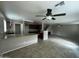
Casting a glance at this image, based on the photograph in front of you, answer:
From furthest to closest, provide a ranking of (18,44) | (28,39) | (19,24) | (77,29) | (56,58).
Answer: (77,29)
(19,24)
(28,39)
(18,44)
(56,58)

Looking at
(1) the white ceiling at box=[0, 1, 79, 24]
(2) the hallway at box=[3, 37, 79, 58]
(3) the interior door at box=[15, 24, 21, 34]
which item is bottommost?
(2) the hallway at box=[3, 37, 79, 58]

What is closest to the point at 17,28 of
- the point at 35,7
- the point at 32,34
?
the point at 32,34

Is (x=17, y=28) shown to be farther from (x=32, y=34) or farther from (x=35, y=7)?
(x=35, y=7)

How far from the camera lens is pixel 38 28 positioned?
11609mm

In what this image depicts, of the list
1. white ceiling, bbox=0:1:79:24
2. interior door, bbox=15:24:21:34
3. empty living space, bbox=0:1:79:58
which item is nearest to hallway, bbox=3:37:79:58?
empty living space, bbox=0:1:79:58

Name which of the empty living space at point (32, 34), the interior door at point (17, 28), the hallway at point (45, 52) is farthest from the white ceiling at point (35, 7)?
the interior door at point (17, 28)

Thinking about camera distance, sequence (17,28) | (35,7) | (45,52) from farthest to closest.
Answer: (17,28)
(45,52)
(35,7)

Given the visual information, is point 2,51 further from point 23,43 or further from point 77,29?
point 77,29

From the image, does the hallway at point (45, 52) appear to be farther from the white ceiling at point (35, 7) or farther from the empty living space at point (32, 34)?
the white ceiling at point (35, 7)

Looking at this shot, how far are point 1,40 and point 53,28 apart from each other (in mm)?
11856

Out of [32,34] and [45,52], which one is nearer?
[45,52]

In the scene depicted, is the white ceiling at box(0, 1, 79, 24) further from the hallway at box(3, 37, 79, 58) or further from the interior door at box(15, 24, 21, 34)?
the interior door at box(15, 24, 21, 34)

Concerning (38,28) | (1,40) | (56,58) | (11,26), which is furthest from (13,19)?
(38,28)

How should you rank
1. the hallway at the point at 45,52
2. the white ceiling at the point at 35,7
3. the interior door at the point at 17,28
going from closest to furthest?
the white ceiling at the point at 35,7 < the hallway at the point at 45,52 < the interior door at the point at 17,28
